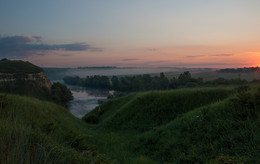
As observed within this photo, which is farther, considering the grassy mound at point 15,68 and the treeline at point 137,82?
the treeline at point 137,82

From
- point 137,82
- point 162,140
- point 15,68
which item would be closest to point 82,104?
point 15,68

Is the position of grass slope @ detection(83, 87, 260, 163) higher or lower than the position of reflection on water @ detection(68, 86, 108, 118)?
higher

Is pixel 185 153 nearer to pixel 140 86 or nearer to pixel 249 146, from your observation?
pixel 249 146

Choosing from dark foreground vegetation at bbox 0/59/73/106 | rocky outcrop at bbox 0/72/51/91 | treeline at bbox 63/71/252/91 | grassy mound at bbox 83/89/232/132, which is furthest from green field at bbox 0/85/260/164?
treeline at bbox 63/71/252/91

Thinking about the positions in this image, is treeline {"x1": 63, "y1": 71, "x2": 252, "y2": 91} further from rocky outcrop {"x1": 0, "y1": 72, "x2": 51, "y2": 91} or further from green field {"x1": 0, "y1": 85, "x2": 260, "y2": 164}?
green field {"x1": 0, "y1": 85, "x2": 260, "y2": 164}

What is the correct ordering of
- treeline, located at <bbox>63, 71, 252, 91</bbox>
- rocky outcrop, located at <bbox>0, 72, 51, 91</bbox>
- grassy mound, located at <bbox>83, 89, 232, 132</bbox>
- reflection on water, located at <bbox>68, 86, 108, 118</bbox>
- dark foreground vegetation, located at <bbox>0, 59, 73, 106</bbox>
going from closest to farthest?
grassy mound, located at <bbox>83, 89, 232, 132</bbox> → dark foreground vegetation, located at <bbox>0, 59, 73, 106</bbox> → rocky outcrop, located at <bbox>0, 72, 51, 91</bbox> → reflection on water, located at <bbox>68, 86, 108, 118</bbox> → treeline, located at <bbox>63, 71, 252, 91</bbox>

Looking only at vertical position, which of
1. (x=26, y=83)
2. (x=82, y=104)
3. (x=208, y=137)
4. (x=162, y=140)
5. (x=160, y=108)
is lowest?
(x=82, y=104)

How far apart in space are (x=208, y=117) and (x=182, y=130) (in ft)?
4.08

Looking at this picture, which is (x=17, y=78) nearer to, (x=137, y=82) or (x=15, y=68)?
(x=15, y=68)

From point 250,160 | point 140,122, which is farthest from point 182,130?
point 140,122

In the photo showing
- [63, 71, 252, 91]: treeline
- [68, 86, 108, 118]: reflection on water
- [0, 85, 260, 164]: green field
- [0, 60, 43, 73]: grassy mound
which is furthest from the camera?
[63, 71, 252, 91]: treeline

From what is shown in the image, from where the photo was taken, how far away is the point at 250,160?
4.15 m

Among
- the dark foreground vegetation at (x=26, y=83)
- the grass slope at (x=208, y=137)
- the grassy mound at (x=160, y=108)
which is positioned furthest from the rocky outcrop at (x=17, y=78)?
the grass slope at (x=208, y=137)

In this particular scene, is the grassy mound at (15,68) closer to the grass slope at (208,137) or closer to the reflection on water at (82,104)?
the reflection on water at (82,104)
